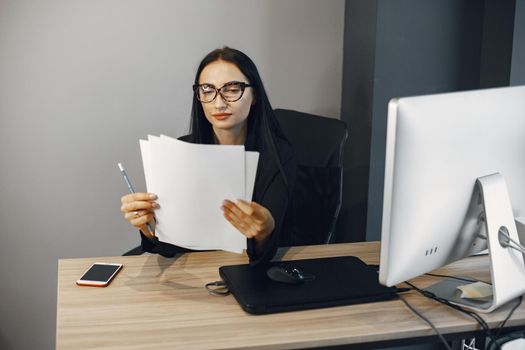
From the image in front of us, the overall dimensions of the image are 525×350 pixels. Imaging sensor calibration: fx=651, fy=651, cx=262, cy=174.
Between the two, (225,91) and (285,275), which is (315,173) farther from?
(285,275)

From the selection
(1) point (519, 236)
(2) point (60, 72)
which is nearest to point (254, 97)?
(1) point (519, 236)

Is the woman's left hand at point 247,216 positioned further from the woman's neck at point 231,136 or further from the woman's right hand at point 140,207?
the woman's neck at point 231,136

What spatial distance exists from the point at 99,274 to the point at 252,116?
67 cm

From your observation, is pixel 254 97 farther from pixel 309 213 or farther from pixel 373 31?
pixel 373 31

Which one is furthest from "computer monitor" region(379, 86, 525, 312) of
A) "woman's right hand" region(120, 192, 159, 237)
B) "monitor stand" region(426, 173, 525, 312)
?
"woman's right hand" region(120, 192, 159, 237)

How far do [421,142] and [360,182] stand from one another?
4.37ft

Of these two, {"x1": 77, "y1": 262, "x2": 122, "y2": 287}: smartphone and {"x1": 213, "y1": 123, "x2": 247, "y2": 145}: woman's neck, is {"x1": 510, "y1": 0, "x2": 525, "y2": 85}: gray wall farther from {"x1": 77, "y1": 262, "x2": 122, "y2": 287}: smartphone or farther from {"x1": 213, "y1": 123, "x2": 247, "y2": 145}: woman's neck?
{"x1": 77, "y1": 262, "x2": 122, "y2": 287}: smartphone

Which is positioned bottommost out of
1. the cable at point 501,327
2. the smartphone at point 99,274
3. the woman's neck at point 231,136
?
the cable at point 501,327

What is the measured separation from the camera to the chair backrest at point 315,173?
7.24ft

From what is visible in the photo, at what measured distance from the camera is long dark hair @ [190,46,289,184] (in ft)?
6.36

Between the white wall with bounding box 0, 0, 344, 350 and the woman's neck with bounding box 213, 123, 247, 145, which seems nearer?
the woman's neck with bounding box 213, 123, 247, 145

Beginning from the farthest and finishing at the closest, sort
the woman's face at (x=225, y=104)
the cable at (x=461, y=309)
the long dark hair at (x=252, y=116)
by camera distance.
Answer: the long dark hair at (x=252, y=116), the woman's face at (x=225, y=104), the cable at (x=461, y=309)

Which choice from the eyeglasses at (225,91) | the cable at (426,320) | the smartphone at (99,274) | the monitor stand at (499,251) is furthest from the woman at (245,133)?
the monitor stand at (499,251)

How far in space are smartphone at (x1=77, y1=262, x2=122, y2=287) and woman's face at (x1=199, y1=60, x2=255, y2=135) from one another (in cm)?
49
